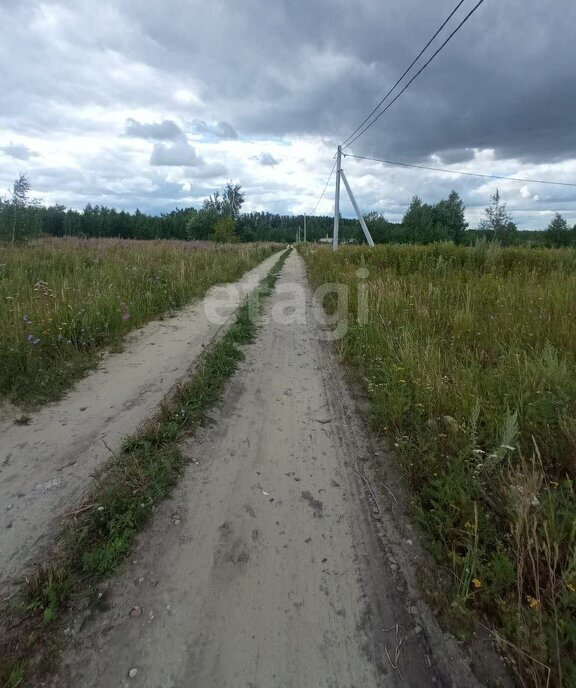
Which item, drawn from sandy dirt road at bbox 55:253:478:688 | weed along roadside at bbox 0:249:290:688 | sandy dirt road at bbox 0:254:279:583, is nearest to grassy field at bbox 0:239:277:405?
sandy dirt road at bbox 0:254:279:583

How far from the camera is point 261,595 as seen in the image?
1697mm

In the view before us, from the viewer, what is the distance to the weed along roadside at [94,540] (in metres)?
1.44

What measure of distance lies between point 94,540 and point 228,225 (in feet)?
151

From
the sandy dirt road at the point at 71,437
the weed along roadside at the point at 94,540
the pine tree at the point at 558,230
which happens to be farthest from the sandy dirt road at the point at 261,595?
the pine tree at the point at 558,230

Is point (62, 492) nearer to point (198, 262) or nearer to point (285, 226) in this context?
point (198, 262)

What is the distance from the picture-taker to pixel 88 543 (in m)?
1.89

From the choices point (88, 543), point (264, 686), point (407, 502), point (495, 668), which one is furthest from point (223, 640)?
point (407, 502)

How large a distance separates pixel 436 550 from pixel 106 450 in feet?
7.80

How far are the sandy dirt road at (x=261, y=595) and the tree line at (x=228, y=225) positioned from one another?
427 inches

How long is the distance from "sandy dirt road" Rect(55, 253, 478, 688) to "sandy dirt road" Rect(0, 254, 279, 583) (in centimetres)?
62

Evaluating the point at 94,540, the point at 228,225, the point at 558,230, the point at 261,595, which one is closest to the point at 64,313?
the point at 94,540

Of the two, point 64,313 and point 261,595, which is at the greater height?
point 64,313

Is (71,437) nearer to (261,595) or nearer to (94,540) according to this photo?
(94,540)

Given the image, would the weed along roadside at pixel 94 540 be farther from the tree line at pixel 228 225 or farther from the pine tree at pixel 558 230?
the pine tree at pixel 558 230
